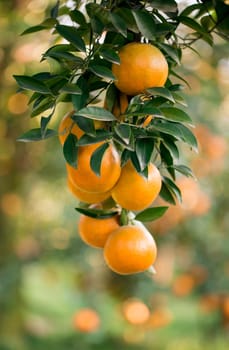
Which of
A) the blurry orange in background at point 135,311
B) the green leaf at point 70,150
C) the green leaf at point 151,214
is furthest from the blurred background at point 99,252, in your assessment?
the green leaf at point 70,150

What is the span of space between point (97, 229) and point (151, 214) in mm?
69

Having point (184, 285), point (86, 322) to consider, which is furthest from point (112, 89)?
point (184, 285)

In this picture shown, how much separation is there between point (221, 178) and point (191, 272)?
443mm

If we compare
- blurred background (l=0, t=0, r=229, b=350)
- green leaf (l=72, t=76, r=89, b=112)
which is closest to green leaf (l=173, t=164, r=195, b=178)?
green leaf (l=72, t=76, r=89, b=112)

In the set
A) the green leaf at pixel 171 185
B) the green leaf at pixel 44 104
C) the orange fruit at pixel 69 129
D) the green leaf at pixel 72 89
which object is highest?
the green leaf at pixel 72 89

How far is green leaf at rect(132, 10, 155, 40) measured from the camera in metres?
0.49

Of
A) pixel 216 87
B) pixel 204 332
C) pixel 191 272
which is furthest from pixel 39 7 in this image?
pixel 204 332

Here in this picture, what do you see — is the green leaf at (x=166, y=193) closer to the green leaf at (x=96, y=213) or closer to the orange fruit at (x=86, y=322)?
the green leaf at (x=96, y=213)

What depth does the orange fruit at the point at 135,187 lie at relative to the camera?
540 mm

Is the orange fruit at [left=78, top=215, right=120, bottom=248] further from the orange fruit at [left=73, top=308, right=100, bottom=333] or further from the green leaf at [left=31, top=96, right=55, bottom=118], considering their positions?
the orange fruit at [left=73, top=308, right=100, bottom=333]

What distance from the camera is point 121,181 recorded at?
1.80ft

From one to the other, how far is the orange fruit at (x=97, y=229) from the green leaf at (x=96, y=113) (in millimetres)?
138

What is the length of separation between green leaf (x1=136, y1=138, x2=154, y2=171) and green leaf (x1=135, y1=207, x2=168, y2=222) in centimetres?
13

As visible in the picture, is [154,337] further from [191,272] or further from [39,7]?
[39,7]
